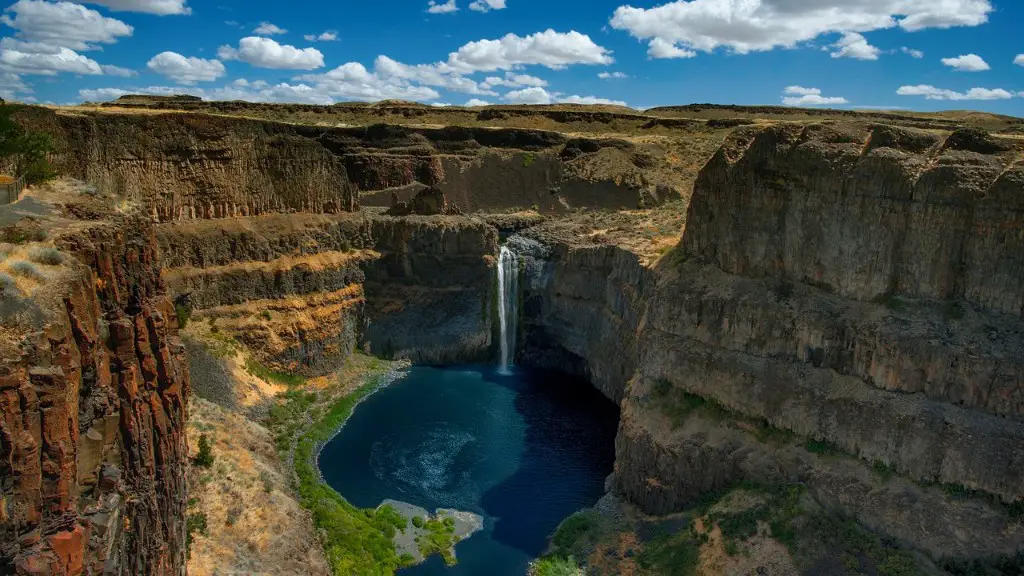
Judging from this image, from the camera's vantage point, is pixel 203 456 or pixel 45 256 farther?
pixel 203 456

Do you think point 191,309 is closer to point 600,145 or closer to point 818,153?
point 818,153

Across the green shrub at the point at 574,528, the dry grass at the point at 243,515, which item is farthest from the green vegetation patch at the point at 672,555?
the dry grass at the point at 243,515

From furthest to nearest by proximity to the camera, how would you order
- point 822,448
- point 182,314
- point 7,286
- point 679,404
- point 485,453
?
point 182,314
point 485,453
point 679,404
point 822,448
point 7,286

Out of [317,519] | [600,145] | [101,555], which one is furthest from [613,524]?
[600,145]

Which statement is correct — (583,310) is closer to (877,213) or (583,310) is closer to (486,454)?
(486,454)

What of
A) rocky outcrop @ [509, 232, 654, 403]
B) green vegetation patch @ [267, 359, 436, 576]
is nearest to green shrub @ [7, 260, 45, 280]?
green vegetation patch @ [267, 359, 436, 576]

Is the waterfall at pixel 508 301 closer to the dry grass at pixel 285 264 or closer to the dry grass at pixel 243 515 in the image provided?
the dry grass at pixel 285 264

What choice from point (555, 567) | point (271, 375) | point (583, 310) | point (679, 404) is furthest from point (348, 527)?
point (583, 310)
